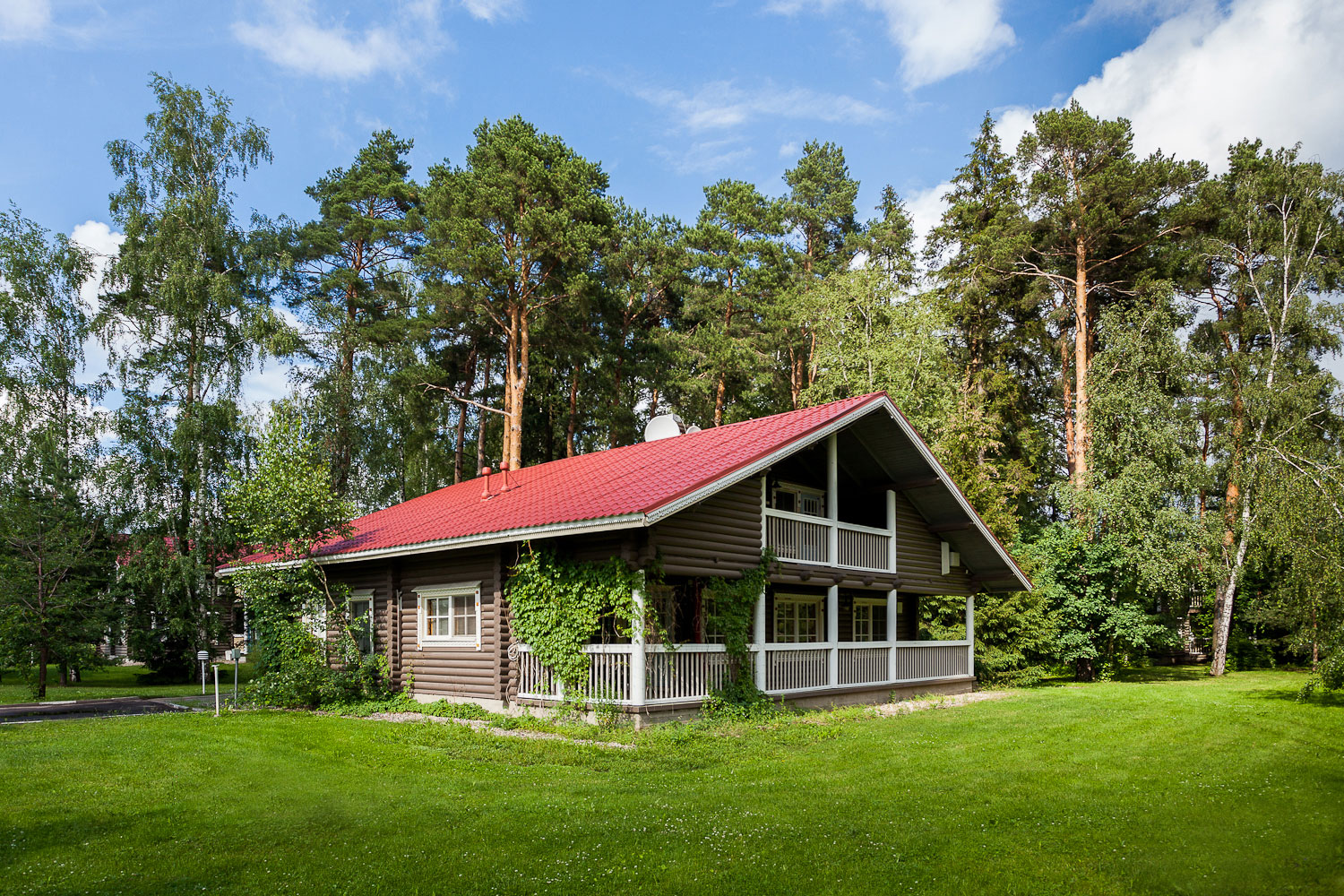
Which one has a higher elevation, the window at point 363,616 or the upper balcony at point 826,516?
the upper balcony at point 826,516

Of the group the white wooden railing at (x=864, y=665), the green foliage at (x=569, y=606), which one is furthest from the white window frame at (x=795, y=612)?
the green foliage at (x=569, y=606)

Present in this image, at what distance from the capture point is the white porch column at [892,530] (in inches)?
699

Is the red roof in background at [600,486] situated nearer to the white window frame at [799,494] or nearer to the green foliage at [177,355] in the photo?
the white window frame at [799,494]

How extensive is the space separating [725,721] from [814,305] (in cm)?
2330

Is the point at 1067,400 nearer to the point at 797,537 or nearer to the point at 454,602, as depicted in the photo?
the point at 797,537

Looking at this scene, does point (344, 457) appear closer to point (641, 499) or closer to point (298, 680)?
point (298, 680)

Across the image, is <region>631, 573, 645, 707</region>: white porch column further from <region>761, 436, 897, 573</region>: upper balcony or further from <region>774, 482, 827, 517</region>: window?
<region>774, 482, 827, 517</region>: window

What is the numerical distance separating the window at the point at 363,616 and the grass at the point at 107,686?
609cm

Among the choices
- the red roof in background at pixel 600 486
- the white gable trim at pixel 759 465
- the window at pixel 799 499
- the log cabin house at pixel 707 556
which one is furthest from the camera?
the window at pixel 799 499

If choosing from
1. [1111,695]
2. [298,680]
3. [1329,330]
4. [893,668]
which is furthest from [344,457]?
[1329,330]

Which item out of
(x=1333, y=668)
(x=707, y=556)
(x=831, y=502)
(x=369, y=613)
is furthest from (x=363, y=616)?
(x=1333, y=668)

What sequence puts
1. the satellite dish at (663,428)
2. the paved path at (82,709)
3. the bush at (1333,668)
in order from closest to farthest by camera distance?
the bush at (1333,668)
the paved path at (82,709)
the satellite dish at (663,428)

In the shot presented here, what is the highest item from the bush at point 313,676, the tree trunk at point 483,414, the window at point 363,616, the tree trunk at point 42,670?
the tree trunk at point 483,414

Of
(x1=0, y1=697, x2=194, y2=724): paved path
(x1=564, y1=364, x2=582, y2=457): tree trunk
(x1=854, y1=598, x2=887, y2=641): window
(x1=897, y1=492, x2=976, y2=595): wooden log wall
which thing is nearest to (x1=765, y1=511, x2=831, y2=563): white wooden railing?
(x1=897, y1=492, x2=976, y2=595): wooden log wall
